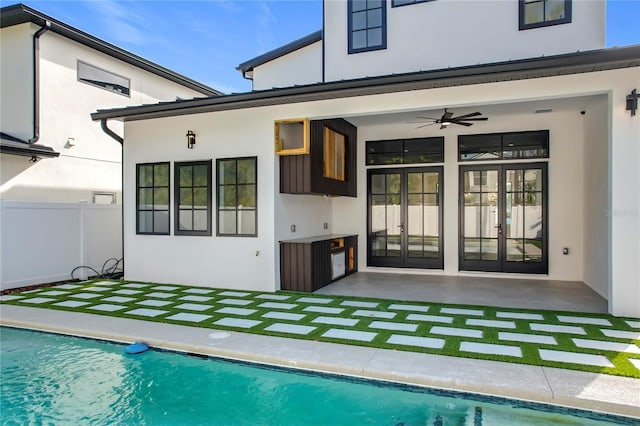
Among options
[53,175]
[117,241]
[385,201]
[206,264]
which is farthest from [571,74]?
[53,175]

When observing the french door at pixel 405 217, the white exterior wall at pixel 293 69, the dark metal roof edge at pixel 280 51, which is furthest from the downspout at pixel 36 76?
the french door at pixel 405 217

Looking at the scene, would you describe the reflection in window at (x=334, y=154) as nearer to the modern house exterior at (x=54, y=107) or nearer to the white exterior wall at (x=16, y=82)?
the modern house exterior at (x=54, y=107)

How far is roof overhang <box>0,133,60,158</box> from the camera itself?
7789mm

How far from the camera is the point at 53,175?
9.06m

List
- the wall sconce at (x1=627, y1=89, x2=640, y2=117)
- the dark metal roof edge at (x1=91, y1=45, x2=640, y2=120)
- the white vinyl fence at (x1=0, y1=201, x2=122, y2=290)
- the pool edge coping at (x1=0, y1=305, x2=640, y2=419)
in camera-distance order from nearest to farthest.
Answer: the pool edge coping at (x1=0, y1=305, x2=640, y2=419) → the dark metal roof edge at (x1=91, y1=45, x2=640, y2=120) → the wall sconce at (x1=627, y1=89, x2=640, y2=117) → the white vinyl fence at (x1=0, y1=201, x2=122, y2=290)

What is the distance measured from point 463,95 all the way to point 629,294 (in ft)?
11.0

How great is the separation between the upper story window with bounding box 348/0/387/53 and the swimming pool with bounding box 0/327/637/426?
6855 mm

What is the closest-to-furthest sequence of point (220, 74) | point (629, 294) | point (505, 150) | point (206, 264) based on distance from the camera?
1. point (629, 294)
2. point (206, 264)
3. point (505, 150)
4. point (220, 74)

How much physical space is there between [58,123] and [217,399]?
8483mm

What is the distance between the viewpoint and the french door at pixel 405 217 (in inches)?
356

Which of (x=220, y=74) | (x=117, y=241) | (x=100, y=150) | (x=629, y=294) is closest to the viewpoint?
(x=629, y=294)

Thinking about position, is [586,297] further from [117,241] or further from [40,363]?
[117,241]

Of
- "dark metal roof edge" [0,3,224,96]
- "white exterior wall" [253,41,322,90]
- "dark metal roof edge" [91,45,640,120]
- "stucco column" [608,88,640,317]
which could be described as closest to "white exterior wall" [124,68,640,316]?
"stucco column" [608,88,640,317]

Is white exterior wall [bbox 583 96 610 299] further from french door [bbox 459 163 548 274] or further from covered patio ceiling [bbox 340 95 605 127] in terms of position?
french door [bbox 459 163 548 274]
